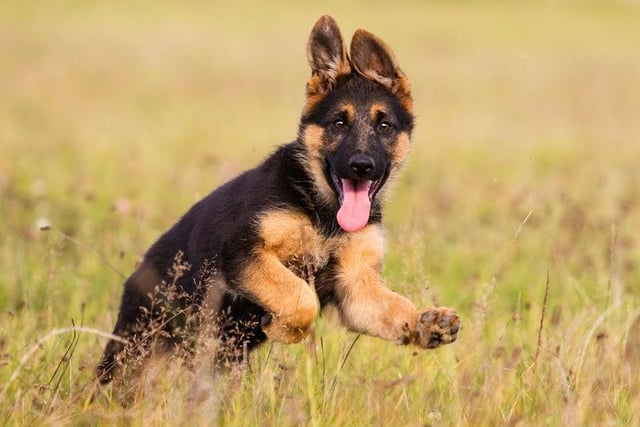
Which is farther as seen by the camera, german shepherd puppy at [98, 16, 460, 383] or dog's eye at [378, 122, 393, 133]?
dog's eye at [378, 122, 393, 133]

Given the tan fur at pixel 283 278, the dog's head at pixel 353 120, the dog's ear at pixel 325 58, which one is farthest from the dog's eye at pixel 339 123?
the tan fur at pixel 283 278

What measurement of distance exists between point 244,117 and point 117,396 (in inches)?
565

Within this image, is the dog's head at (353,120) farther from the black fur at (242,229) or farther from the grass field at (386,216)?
the grass field at (386,216)

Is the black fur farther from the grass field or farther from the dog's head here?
the grass field

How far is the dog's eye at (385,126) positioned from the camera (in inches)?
215

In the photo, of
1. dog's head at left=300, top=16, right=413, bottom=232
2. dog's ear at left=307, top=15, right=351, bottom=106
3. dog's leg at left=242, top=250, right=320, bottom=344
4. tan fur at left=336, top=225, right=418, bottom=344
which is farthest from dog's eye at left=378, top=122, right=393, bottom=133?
dog's leg at left=242, top=250, right=320, bottom=344

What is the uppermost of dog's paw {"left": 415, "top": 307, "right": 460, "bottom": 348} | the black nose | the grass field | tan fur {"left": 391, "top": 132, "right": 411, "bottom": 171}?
the black nose

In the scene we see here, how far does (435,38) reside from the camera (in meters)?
32.5

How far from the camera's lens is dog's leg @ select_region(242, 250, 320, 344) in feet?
15.2

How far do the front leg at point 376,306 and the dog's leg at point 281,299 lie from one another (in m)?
0.31

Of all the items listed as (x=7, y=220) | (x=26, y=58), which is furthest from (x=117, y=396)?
(x=26, y=58)

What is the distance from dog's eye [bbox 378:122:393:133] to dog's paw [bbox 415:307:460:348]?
4.11 ft

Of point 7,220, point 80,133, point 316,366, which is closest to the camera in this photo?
point 316,366

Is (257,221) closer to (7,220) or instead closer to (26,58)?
(7,220)
